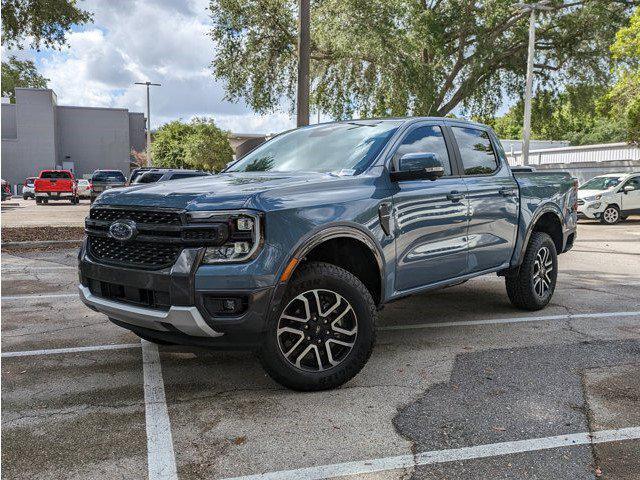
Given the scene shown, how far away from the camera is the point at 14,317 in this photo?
6.08 meters

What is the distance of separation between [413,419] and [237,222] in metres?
1.56

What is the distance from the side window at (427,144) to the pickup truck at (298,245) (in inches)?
0.4

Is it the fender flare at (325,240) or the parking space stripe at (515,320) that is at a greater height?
the fender flare at (325,240)

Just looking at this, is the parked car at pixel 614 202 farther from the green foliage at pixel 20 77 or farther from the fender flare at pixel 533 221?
the green foliage at pixel 20 77

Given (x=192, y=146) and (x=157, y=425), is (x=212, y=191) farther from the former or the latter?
(x=192, y=146)

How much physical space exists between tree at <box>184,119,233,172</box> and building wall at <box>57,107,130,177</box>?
242 inches

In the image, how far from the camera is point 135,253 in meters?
3.86

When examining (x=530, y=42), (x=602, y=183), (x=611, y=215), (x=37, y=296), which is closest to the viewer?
(x=37, y=296)

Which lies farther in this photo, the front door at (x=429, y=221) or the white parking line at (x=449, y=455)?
the front door at (x=429, y=221)

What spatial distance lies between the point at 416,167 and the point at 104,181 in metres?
27.5

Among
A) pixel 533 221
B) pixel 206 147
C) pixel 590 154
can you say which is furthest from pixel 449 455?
pixel 206 147

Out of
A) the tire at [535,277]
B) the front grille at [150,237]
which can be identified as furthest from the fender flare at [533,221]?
the front grille at [150,237]

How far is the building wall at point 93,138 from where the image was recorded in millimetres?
57219

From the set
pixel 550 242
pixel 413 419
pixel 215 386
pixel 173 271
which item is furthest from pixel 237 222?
pixel 550 242
